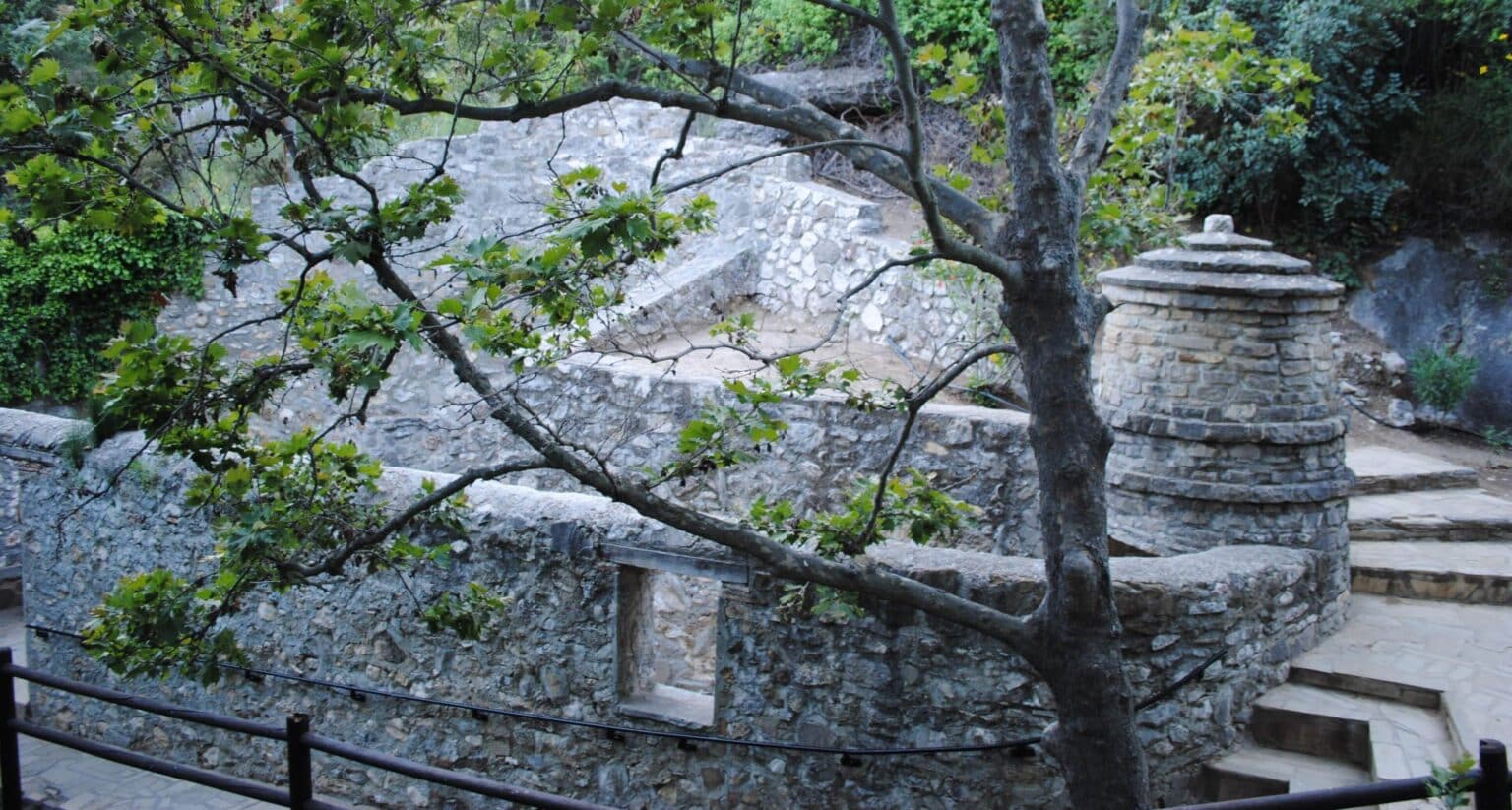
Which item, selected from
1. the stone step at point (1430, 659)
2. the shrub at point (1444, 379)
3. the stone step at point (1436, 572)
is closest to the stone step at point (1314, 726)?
the stone step at point (1430, 659)

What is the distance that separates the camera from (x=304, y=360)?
159 inches

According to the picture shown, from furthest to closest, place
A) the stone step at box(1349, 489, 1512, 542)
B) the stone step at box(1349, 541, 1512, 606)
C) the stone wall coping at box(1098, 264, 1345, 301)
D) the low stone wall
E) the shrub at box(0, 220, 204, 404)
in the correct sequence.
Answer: the shrub at box(0, 220, 204, 404) → the low stone wall → the stone step at box(1349, 489, 1512, 542) → the stone step at box(1349, 541, 1512, 606) → the stone wall coping at box(1098, 264, 1345, 301)

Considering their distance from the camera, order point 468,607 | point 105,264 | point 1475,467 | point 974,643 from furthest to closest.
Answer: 1. point 105,264
2. point 1475,467
3. point 974,643
4. point 468,607

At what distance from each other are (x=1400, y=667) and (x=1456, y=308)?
573cm

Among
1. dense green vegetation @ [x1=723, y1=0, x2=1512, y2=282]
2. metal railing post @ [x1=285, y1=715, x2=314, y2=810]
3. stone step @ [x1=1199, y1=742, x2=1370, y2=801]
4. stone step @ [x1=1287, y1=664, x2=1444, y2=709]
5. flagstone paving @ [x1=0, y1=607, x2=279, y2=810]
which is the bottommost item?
flagstone paving @ [x1=0, y1=607, x2=279, y2=810]

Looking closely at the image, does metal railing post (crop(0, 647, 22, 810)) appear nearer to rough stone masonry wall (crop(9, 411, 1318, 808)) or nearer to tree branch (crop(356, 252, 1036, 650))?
rough stone masonry wall (crop(9, 411, 1318, 808))

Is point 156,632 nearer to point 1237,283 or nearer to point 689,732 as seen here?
point 689,732

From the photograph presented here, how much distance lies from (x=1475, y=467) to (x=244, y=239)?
8.97m

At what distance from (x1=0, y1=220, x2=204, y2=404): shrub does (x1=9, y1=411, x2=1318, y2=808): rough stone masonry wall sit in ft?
17.0

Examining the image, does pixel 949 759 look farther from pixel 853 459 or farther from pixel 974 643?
pixel 853 459

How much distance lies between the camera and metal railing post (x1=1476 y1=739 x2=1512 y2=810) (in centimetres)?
250

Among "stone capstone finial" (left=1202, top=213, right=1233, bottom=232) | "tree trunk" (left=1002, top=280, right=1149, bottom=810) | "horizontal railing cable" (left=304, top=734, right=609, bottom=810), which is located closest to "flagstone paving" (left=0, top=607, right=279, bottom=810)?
"horizontal railing cable" (left=304, top=734, right=609, bottom=810)

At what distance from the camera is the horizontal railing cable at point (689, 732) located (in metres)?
4.68

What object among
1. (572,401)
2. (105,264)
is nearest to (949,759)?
(572,401)
